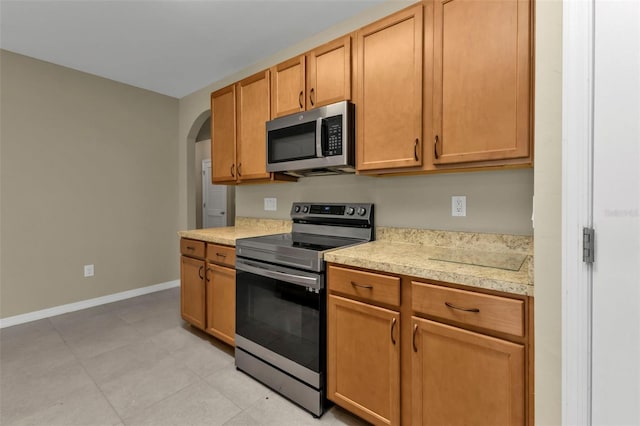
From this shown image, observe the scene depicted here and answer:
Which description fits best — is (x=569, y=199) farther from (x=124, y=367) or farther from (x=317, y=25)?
(x=124, y=367)

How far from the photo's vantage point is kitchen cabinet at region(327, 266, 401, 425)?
140cm

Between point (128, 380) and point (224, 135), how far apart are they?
1980 mm

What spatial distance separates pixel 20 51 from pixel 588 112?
4.16m

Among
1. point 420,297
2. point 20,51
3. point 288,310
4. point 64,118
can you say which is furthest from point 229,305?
point 20,51

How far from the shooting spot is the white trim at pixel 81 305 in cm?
288

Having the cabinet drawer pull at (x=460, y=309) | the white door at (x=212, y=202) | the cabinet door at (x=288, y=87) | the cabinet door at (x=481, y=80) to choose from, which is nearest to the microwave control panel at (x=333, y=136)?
the cabinet door at (x=288, y=87)

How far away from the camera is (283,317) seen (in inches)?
71.4

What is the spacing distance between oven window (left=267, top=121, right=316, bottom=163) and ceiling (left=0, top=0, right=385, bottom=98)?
0.89 metres

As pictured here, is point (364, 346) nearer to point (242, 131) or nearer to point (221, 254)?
point (221, 254)

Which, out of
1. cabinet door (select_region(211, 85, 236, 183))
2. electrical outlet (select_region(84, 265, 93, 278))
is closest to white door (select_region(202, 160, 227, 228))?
electrical outlet (select_region(84, 265, 93, 278))

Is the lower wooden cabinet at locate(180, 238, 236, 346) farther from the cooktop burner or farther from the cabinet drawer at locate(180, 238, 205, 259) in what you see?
the cooktop burner

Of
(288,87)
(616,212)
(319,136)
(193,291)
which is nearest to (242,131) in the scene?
(288,87)

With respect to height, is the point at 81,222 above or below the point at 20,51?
below

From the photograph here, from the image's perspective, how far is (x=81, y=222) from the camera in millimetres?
3283
